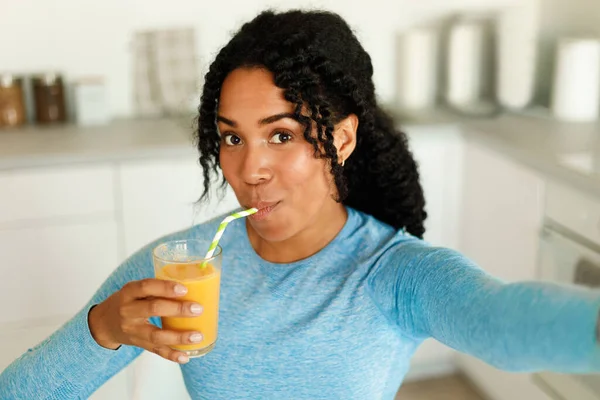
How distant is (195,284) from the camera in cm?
102

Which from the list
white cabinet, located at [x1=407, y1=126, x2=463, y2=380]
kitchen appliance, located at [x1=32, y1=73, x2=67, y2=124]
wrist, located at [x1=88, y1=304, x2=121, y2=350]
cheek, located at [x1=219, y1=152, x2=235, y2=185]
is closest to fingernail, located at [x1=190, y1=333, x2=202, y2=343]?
wrist, located at [x1=88, y1=304, x2=121, y2=350]

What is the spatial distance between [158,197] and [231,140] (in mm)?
1291

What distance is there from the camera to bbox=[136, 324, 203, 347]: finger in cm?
99

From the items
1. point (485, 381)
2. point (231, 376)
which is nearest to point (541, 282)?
point (231, 376)

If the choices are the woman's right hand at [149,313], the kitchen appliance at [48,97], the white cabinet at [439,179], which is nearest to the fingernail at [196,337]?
the woman's right hand at [149,313]

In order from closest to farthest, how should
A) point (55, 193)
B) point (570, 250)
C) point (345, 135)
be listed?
point (345, 135)
point (570, 250)
point (55, 193)

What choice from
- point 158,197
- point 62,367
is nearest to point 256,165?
point 62,367

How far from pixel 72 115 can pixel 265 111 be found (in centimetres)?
193

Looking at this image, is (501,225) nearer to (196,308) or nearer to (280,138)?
(280,138)

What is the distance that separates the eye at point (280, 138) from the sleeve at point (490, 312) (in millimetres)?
241

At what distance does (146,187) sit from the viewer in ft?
7.81

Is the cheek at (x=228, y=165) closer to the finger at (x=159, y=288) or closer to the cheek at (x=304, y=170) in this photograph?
the cheek at (x=304, y=170)

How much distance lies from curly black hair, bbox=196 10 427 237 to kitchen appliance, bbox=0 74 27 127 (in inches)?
62.5

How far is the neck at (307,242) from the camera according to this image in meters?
1.24
